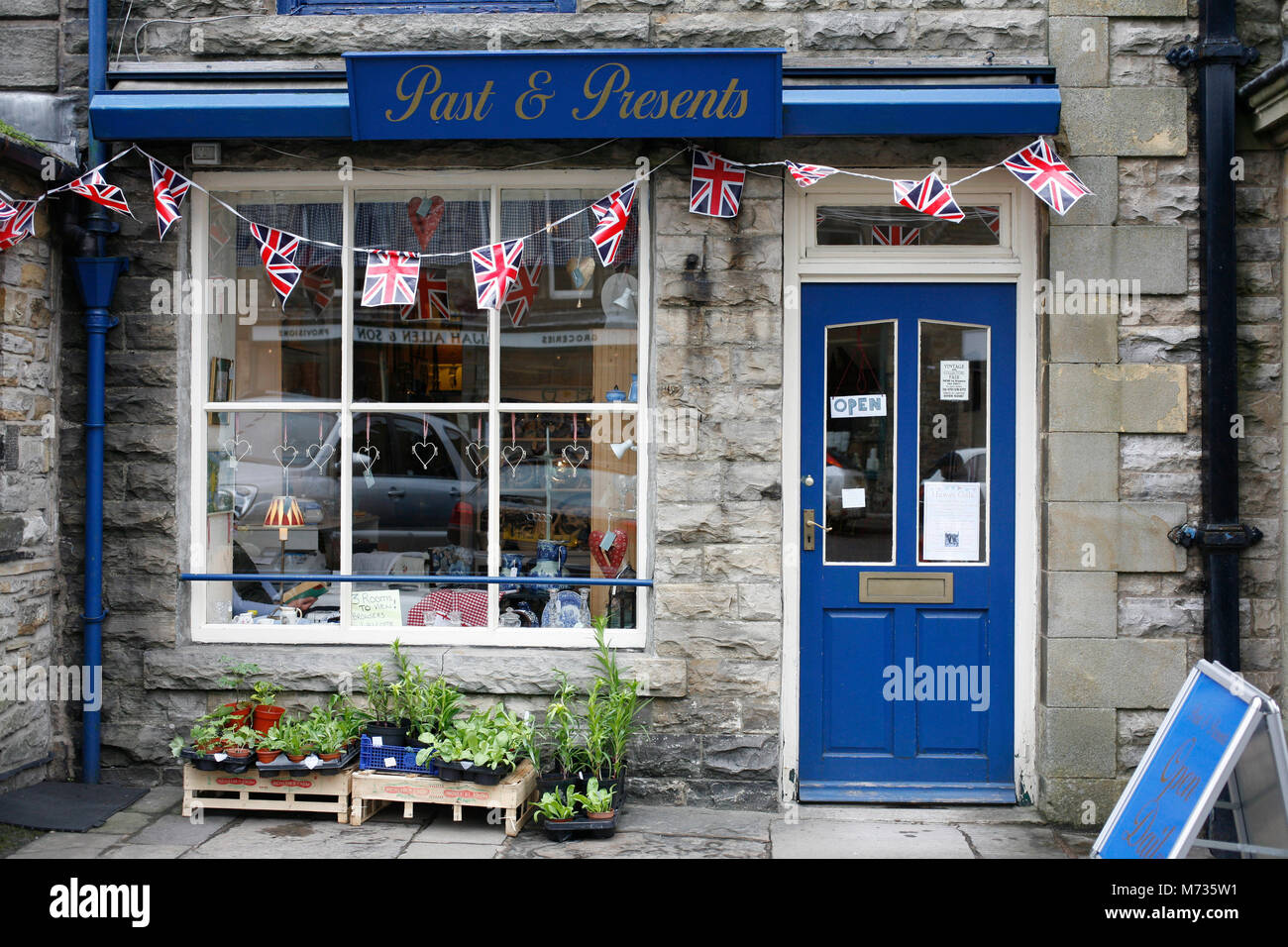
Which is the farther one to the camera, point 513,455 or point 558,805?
point 513,455

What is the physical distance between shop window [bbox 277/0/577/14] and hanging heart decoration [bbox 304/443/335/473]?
7.44 ft

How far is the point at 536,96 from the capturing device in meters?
5.09

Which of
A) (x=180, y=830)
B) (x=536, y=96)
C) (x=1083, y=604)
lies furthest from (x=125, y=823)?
(x=1083, y=604)

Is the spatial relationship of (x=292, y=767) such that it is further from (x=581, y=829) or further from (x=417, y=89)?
(x=417, y=89)

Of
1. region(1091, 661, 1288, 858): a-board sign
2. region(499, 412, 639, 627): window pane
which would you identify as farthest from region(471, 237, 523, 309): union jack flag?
region(1091, 661, 1288, 858): a-board sign

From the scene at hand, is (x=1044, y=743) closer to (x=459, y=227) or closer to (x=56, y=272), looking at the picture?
(x=459, y=227)

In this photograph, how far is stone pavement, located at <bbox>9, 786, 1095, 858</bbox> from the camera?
4.70 metres

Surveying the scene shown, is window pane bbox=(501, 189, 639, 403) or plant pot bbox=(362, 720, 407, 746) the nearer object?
plant pot bbox=(362, 720, 407, 746)

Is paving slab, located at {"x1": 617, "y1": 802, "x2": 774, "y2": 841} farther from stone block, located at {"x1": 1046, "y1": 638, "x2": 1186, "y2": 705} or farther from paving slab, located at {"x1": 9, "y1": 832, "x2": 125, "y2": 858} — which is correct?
paving slab, located at {"x1": 9, "y1": 832, "x2": 125, "y2": 858}

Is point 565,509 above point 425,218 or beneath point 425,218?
beneath

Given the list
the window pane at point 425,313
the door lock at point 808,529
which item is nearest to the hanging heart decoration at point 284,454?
the window pane at point 425,313

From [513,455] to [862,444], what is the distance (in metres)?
1.82

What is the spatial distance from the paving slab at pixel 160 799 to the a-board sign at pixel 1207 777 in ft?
13.9

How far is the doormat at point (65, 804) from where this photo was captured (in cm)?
484
